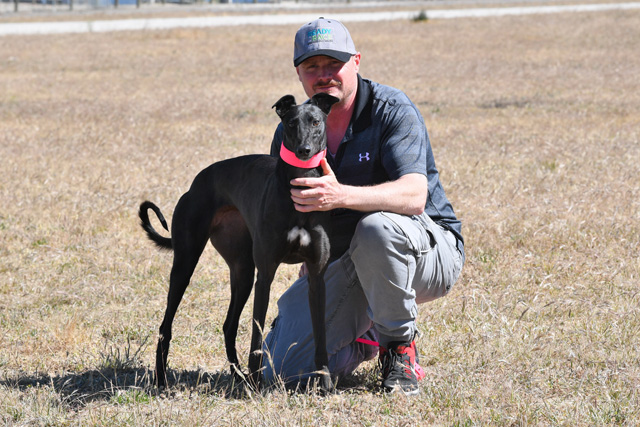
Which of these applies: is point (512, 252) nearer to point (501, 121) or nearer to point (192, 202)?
point (192, 202)

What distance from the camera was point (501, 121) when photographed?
12234 millimetres

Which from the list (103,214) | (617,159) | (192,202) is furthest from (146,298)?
(617,159)

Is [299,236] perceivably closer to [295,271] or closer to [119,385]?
[119,385]

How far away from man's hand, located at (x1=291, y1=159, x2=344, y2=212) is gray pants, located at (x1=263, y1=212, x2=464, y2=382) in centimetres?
33

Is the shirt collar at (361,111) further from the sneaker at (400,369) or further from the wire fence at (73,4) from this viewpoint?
the wire fence at (73,4)

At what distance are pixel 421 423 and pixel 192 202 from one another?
1.58m

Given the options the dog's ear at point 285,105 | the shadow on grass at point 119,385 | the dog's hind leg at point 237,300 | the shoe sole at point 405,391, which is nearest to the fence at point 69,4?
the shadow on grass at point 119,385

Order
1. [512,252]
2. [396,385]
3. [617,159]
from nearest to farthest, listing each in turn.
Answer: [396,385], [512,252], [617,159]

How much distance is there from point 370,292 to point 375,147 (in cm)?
74

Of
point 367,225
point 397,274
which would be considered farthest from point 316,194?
point 397,274

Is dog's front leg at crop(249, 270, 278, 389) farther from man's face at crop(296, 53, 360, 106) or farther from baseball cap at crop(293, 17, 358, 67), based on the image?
baseball cap at crop(293, 17, 358, 67)

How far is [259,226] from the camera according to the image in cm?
351

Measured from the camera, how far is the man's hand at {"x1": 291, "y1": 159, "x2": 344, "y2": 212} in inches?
130

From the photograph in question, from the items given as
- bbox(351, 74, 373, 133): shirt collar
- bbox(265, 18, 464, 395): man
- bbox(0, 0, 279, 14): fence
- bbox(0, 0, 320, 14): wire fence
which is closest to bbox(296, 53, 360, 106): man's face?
bbox(265, 18, 464, 395): man
